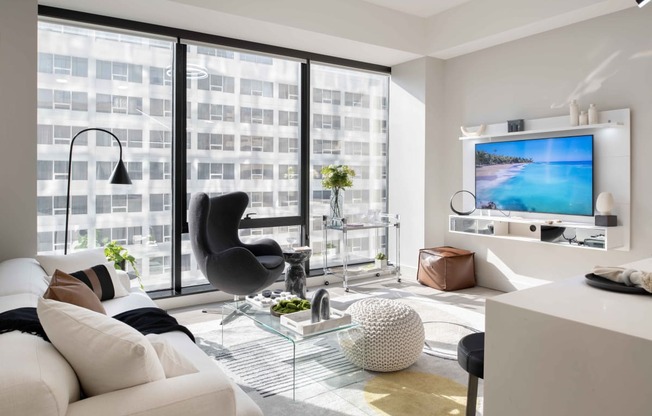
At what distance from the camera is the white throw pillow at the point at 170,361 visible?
156 cm

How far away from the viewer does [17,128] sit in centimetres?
335

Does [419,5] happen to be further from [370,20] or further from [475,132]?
[475,132]

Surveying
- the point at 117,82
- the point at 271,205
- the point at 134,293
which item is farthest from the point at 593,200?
the point at 117,82

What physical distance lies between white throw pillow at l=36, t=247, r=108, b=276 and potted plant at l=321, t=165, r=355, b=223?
2514mm

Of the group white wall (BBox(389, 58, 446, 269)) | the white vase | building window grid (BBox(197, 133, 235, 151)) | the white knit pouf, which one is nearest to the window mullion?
building window grid (BBox(197, 133, 235, 151))

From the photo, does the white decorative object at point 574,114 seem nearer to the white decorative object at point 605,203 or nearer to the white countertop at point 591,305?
Answer: the white decorative object at point 605,203

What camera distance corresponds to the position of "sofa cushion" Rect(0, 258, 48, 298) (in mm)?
2334

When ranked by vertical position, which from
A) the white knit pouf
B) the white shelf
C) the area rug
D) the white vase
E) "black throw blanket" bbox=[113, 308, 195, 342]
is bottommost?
the area rug

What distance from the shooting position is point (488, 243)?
512 cm

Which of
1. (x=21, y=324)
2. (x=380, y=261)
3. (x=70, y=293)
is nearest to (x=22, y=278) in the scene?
(x=70, y=293)

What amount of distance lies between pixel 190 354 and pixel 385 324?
1202mm

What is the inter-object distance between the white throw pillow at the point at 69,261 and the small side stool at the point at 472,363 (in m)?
2.51

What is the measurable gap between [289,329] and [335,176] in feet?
8.69

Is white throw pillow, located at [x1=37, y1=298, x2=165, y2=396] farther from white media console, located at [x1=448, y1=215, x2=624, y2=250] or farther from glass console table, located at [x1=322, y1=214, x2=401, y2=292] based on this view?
white media console, located at [x1=448, y1=215, x2=624, y2=250]
